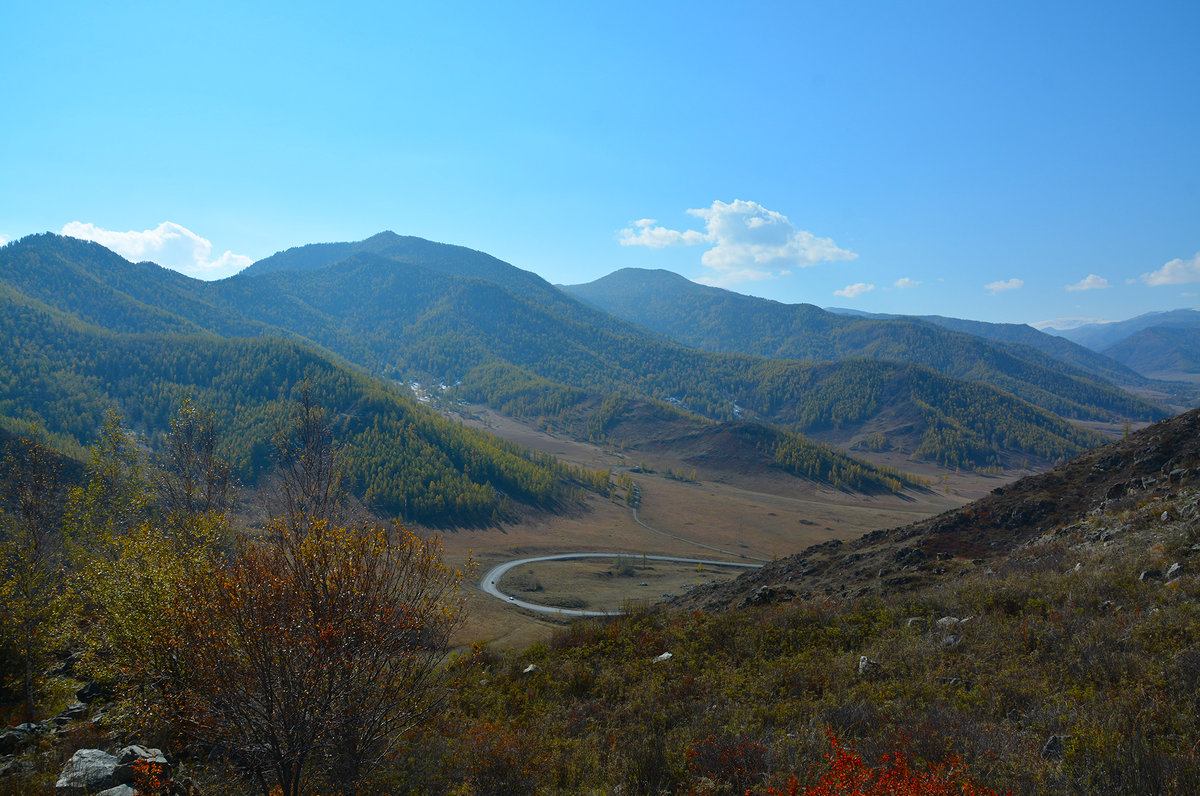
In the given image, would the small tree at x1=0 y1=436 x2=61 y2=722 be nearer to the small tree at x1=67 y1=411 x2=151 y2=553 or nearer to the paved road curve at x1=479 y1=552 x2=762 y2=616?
the small tree at x1=67 y1=411 x2=151 y2=553

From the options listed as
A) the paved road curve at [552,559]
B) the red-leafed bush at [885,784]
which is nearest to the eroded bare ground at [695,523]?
the paved road curve at [552,559]

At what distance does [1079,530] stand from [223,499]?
163 feet

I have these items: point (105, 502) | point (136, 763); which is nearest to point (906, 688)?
point (136, 763)

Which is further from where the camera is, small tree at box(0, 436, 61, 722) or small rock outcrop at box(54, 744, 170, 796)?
small tree at box(0, 436, 61, 722)

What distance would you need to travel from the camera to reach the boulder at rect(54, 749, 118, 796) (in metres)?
11.1

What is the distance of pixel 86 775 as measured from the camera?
11312 millimetres

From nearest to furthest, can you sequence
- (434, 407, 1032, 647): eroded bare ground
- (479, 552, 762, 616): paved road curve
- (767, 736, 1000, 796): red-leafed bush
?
1. (767, 736, 1000, 796): red-leafed bush
2. (479, 552, 762, 616): paved road curve
3. (434, 407, 1032, 647): eroded bare ground

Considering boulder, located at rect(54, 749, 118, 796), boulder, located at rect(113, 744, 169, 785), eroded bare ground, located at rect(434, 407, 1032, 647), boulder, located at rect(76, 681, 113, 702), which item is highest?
boulder, located at rect(54, 749, 118, 796)

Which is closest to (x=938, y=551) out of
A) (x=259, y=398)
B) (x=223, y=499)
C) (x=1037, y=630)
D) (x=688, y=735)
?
(x=1037, y=630)

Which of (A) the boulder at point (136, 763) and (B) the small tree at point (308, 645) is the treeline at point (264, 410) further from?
(B) the small tree at point (308, 645)

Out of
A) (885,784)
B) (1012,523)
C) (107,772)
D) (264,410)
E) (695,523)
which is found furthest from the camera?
(264,410)

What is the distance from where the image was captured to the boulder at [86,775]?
11.1 metres

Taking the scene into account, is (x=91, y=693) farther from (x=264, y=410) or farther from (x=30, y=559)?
(x=264, y=410)

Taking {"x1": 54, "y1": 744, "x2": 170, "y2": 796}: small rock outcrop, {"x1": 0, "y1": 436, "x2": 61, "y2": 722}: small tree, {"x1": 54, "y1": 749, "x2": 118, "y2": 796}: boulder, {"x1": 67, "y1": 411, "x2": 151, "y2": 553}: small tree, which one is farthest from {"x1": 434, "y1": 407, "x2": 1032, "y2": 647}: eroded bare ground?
{"x1": 54, "y1": 749, "x2": 118, "y2": 796}: boulder
